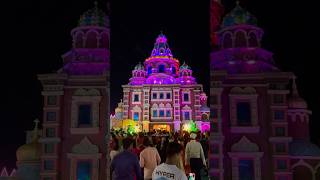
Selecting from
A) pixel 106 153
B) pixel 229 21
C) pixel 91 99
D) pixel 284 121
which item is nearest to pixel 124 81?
pixel 91 99

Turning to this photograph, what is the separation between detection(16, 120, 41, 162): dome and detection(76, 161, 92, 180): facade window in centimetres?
101

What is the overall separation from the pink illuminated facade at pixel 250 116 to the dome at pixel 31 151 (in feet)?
11.5

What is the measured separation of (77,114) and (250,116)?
11.2ft

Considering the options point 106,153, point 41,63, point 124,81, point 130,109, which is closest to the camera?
point 106,153

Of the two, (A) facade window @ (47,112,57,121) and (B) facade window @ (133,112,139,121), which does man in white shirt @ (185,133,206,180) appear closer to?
(A) facade window @ (47,112,57,121)

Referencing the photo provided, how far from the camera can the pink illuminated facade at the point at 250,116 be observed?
7562 mm

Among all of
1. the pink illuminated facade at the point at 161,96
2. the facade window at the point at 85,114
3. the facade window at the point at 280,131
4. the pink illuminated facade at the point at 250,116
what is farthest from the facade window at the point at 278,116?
the pink illuminated facade at the point at 161,96

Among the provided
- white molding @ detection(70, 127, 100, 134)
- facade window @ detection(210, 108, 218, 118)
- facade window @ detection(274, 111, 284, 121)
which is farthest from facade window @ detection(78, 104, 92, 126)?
facade window @ detection(274, 111, 284, 121)

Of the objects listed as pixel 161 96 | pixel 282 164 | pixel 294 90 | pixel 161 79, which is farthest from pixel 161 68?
pixel 282 164

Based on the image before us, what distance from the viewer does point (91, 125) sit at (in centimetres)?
774

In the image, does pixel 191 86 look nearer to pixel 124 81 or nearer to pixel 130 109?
pixel 130 109

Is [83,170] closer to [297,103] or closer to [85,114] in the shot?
[85,114]

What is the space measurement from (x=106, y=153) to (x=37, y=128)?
164cm

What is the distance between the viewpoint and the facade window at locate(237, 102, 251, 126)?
7.75m
